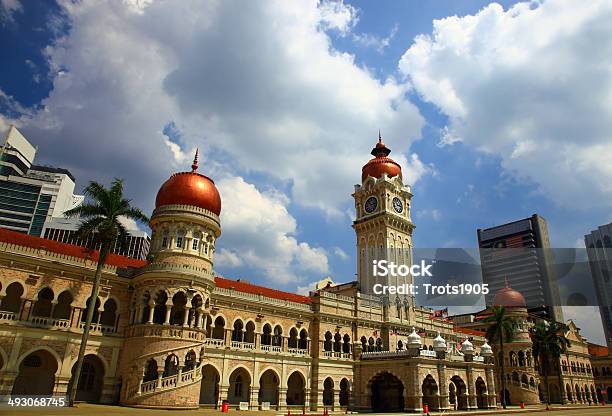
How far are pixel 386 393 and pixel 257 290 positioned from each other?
50.6ft

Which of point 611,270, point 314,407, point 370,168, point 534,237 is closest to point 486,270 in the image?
point 534,237

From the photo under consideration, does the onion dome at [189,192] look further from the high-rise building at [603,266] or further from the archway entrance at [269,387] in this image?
the high-rise building at [603,266]

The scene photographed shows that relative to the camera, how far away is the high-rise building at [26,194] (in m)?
113

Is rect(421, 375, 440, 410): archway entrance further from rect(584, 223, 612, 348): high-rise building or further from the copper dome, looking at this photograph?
rect(584, 223, 612, 348): high-rise building

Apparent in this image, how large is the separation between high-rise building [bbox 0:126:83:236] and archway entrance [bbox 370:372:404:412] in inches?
3966

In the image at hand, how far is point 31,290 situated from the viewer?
87.1 ft

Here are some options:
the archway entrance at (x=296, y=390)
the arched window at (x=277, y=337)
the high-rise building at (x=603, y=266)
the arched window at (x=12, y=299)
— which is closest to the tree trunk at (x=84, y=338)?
the arched window at (x=12, y=299)

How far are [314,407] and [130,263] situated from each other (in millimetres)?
19112

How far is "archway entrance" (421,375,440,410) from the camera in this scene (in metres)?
35.7

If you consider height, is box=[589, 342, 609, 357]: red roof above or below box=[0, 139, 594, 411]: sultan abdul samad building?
above

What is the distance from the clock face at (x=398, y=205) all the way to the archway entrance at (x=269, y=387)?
2389 centimetres

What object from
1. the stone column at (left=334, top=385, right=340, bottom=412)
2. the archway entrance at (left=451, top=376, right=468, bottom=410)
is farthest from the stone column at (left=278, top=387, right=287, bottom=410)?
the archway entrance at (left=451, top=376, right=468, bottom=410)

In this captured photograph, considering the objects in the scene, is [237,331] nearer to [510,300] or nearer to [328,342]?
[328,342]

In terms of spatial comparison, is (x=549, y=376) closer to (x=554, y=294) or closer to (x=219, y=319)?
(x=219, y=319)
